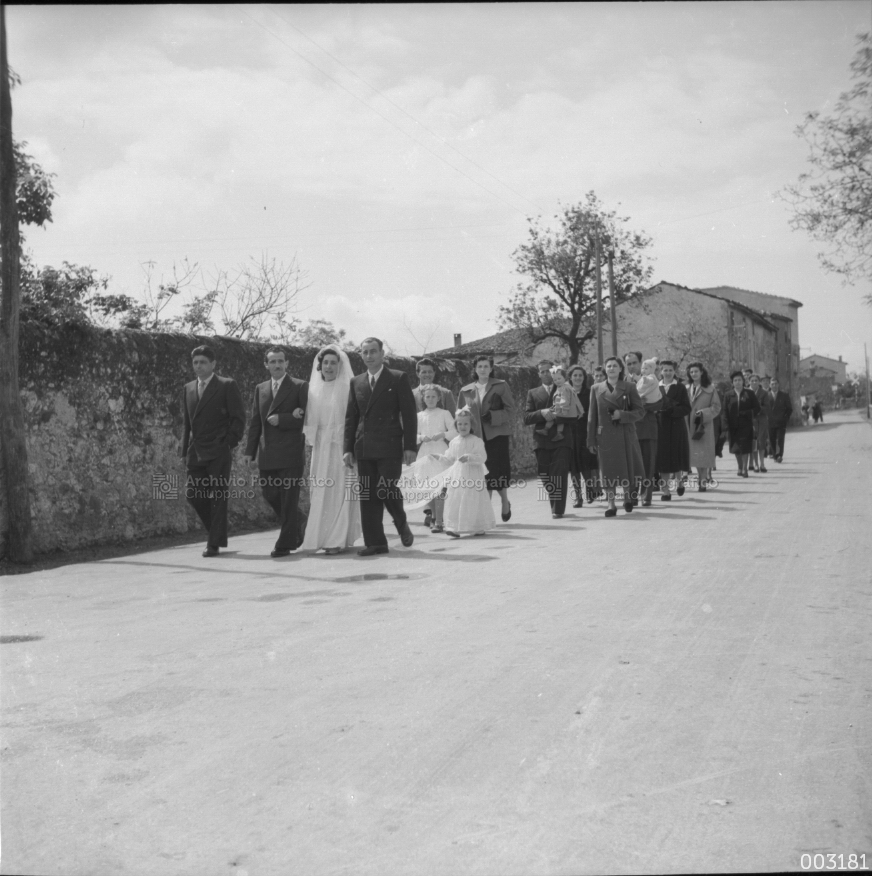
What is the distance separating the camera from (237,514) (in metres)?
14.0

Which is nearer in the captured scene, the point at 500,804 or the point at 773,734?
the point at 500,804

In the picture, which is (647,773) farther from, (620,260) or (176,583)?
(620,260)

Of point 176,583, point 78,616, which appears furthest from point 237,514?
point 78,616

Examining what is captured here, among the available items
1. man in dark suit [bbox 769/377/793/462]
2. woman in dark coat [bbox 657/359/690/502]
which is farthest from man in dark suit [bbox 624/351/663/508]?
man in dark suit [bbox 769/377/793/462]

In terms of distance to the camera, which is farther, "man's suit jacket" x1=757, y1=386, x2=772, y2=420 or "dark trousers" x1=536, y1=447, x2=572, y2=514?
"man's suit jacket" x1=757, y1=386, x2=772, y2=420

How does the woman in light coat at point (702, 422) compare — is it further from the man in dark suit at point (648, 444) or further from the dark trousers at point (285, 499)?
the dark trousers at point (285, 499)

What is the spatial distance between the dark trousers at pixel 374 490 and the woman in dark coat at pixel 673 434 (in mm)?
6964

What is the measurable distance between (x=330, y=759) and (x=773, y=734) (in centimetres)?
174

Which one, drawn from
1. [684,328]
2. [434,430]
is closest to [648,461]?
[434,430]

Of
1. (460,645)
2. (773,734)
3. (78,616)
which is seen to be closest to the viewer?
(773,734)

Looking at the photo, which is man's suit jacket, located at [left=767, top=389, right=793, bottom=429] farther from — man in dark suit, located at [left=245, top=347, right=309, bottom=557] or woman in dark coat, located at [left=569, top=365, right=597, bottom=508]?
man in dark suit, located at [left=245, top=347, right=309, bottom=557]

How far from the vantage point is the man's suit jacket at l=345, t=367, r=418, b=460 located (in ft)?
34.4

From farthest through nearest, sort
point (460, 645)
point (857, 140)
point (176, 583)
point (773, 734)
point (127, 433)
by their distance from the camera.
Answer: point (857, 140), point (127, 433), point (176, 583), point (460, 645), point (773, 734)

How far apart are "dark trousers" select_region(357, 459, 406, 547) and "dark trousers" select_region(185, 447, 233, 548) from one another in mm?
1308
